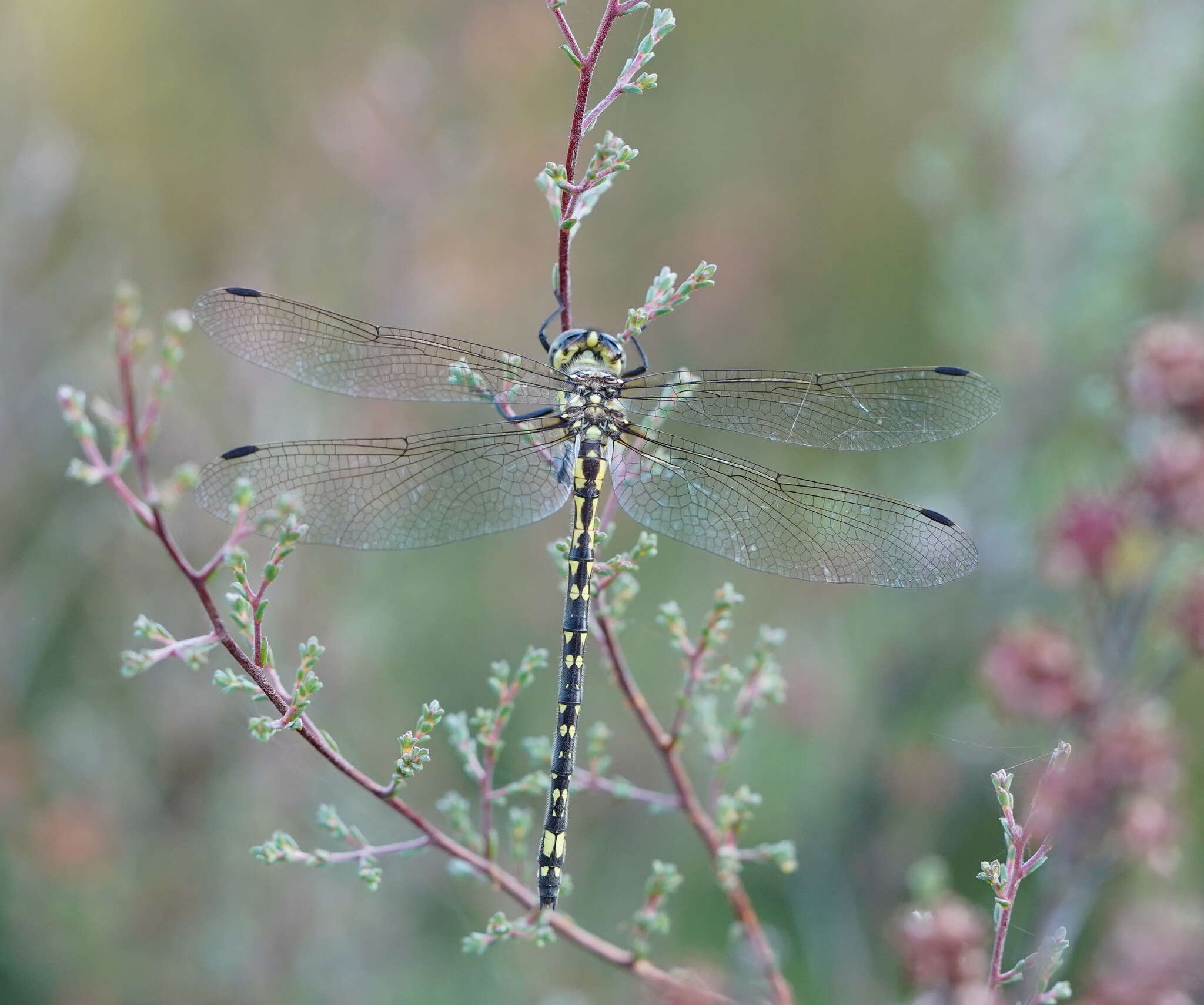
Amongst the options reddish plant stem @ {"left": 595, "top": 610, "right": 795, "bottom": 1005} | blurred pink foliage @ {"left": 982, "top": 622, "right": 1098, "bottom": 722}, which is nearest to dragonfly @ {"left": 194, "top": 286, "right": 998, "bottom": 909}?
blurred pink foliage @ {"left": 982, "top": 622, "right": 1098, "bottom": 722}

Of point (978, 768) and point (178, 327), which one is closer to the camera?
point (178, 327)

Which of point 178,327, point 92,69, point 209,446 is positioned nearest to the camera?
point 178,327

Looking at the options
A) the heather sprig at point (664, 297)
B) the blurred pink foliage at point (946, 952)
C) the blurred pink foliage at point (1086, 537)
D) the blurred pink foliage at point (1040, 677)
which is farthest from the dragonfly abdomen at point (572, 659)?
the blurred pink foliage at point (1086, 537)

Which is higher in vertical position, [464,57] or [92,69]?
[92,69]

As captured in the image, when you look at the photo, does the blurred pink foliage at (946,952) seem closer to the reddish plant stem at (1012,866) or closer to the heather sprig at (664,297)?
the reddish plant stem at (1012,866)

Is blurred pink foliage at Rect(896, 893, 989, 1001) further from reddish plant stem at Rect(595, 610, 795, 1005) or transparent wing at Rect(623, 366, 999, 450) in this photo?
transparent wing at Rect(623, 366, 999, 450)

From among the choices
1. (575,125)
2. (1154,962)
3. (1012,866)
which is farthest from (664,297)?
(1154,962)

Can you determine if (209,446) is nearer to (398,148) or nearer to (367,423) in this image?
(367,423)

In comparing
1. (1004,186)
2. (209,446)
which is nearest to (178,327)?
(209,446)
